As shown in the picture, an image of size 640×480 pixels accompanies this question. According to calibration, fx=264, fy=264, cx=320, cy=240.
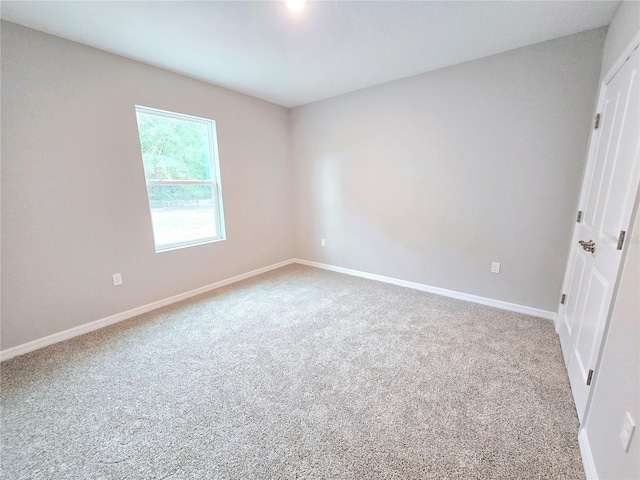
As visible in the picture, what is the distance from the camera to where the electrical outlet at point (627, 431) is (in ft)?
3.00

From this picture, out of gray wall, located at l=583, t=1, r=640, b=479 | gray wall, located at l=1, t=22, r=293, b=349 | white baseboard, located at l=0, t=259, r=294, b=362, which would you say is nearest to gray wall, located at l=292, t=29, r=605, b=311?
gray wall, located at l=583, t=1, r=640, b=479

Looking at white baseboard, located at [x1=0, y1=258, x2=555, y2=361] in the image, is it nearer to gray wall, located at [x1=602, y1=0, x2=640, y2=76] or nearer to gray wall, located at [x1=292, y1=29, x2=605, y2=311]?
gray wall, located at [x1=292, y1=29, x2=605, y2=311]

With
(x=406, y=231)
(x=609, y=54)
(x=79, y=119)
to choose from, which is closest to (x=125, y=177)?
(x=79, y=119)

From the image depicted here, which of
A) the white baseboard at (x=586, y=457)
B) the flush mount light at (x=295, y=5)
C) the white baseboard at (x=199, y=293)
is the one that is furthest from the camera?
the white baseboard at (x=199, y=293)

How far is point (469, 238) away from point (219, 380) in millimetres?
2731

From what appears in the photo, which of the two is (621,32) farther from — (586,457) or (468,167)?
(586,457)

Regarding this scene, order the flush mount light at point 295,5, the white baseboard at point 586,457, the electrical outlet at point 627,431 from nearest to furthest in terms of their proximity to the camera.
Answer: the electrical outlet at point 627,431
the white baseboard at point 586,457
the flush mount light at point 295,5

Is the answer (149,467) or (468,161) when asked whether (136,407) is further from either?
(468,161)

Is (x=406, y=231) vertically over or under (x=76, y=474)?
over

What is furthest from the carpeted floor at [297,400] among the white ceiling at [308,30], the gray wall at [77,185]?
the white ceiling at [308,30]

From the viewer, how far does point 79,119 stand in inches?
89.0

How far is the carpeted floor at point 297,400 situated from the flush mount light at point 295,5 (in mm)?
2476

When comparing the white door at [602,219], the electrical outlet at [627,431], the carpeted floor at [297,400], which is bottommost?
the carpeted floor at [297,400]

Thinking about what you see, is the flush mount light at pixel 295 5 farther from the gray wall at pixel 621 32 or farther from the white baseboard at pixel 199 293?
the white baseboard at pixel 199 293
